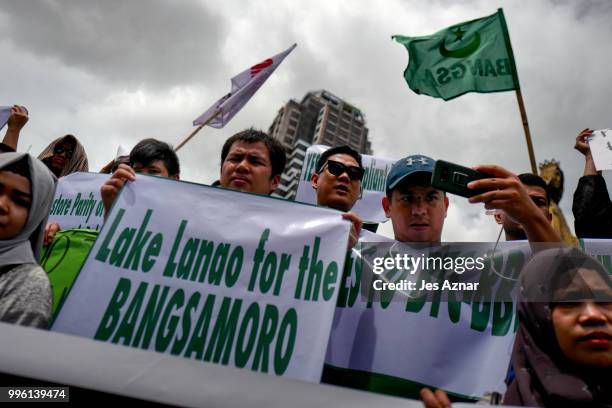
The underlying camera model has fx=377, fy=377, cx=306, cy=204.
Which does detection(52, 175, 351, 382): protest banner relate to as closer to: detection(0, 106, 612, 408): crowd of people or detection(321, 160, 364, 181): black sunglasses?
detection(0, 106, 612, 408): crowd of people

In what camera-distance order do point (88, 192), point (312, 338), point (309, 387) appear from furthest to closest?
point (88, 192), point (312, 338), point (309, 387)

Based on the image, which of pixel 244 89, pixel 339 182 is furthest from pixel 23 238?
pixel 244 89

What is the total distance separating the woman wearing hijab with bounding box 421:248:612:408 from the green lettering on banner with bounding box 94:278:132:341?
5.01 feet

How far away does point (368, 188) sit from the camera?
18.1ft

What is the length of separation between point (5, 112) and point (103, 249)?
374cm

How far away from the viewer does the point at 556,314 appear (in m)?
1.33

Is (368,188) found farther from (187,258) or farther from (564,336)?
(564,336)

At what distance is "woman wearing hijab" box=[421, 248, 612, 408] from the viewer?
118 cm

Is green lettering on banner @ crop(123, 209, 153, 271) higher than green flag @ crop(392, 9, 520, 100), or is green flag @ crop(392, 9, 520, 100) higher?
green flag @ crop(392, 9, 520, 100)

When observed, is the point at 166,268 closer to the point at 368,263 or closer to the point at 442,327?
the point at 368,263

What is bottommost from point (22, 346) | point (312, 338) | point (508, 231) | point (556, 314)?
point (22, 346)

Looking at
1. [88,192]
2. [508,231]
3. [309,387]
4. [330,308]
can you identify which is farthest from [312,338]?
[88,192]

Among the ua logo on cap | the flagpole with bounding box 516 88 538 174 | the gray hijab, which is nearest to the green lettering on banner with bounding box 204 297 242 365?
the gray hijab

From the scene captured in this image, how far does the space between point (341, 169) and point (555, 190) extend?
206 cm
